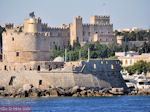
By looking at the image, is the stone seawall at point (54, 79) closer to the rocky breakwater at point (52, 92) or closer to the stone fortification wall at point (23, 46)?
the rocky breakwater at point (52, 92)

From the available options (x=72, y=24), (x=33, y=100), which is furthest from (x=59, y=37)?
(x=33, y=100)

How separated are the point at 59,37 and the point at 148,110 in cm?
6822

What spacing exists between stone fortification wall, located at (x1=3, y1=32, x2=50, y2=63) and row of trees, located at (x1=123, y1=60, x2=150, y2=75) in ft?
83.7

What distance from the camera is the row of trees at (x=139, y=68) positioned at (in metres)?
86.6

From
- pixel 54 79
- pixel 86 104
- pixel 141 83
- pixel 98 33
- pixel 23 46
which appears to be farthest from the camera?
pixel 98 33

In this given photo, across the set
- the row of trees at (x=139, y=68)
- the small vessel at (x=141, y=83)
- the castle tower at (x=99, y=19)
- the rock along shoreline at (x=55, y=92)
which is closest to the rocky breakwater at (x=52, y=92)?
the rock along shoreline at (x=55, y=92)

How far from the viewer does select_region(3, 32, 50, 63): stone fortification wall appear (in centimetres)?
6200

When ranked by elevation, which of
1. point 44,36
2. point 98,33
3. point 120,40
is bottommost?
point 44,36

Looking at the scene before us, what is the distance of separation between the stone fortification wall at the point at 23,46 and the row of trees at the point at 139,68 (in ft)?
83.7

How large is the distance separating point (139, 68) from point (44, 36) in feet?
84.2

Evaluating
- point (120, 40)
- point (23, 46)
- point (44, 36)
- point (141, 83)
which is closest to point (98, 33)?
point (120, 40)

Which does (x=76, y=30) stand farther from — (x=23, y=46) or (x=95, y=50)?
(x=23, y=46)

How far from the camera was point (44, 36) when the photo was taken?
63156 mm

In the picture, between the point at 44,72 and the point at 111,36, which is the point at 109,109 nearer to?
the point at 44,72
